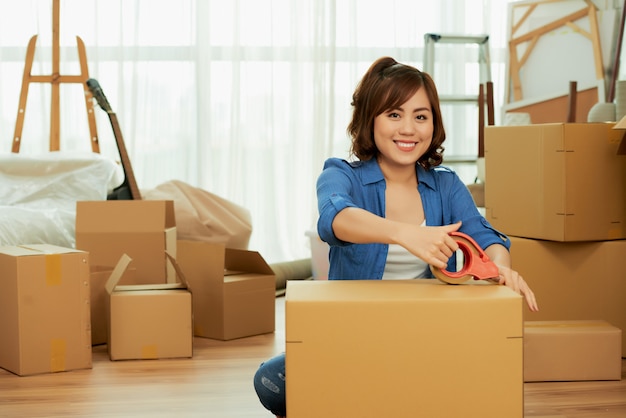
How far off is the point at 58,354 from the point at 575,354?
1405 mm

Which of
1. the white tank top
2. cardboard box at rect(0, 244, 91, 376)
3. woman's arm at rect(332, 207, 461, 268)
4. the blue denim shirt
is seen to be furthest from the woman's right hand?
cardboard box at rect(0, 244, 91, 376)

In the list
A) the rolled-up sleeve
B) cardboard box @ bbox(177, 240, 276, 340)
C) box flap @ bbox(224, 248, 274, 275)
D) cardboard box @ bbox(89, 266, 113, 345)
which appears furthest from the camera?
box flap @ bbox(224, 248, 274, 275)

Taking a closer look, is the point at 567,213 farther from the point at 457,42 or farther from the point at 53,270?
the point at 457,42

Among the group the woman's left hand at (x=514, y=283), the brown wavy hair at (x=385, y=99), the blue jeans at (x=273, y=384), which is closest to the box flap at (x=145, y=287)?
the blue jeans at (x=273, y=384)

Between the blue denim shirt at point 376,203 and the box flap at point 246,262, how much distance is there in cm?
124

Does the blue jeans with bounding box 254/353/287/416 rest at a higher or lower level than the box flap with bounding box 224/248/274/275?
lower

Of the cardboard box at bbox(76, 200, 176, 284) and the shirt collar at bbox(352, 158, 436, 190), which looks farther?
the cardboard box at bbox(76, 200, 176, 284)

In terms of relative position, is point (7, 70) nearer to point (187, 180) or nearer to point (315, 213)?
point (187, 180)

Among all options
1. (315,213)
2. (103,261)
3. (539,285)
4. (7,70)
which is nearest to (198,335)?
(103,261)

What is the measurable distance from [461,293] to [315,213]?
10.7ft

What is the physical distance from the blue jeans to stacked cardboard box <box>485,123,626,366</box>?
109cm

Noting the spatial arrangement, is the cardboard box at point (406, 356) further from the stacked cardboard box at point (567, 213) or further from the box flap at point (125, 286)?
the box flap at point (125, 286)

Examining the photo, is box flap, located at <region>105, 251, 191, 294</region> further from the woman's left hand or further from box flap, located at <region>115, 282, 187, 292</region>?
the woman's left hand

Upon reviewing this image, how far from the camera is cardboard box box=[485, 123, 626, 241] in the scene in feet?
7.88
